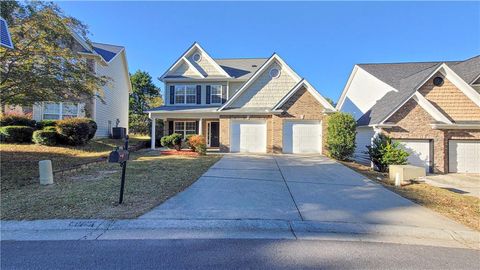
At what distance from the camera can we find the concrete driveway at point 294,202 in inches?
226

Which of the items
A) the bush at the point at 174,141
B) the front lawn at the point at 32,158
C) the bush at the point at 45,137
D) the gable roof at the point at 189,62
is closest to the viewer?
the front lawn at the point at 32,158

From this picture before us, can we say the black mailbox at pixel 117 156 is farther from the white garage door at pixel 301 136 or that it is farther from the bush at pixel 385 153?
the white garage door at pixel 301 136

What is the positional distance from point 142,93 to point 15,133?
1082 inches

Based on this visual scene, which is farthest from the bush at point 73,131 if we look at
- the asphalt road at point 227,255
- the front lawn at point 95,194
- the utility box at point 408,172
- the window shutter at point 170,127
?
the utility box at point 408,172

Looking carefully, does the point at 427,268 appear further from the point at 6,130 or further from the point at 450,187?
the point at 6,130

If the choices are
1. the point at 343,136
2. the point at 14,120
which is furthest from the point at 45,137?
the point at 343,136

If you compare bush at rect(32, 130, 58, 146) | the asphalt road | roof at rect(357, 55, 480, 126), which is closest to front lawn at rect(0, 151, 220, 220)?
the asphalt road

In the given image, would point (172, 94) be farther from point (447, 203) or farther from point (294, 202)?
point (447, 203)

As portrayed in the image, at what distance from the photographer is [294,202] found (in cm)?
689

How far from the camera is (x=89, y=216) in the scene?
5.43 metres

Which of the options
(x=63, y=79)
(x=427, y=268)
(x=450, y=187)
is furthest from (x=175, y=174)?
(x=450, y=187)

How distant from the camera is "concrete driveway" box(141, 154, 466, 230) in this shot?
18.9 feet

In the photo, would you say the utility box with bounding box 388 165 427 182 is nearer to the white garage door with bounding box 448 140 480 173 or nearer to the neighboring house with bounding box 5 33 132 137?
the white garage door with bounding box 448 140 480 173

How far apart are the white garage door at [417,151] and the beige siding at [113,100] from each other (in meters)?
19.2
